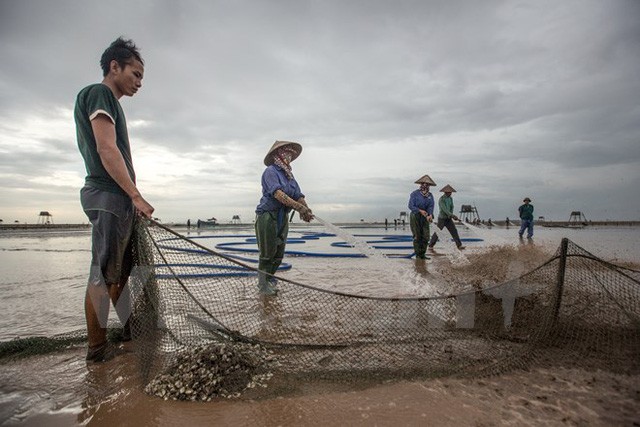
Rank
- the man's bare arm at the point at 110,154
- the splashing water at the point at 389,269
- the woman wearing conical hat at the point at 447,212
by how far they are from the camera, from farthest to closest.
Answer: the woman wearing conical hat at the point at 447,212, the splashing water at the point at 389,269, the man's bare arm at the point at 110,154

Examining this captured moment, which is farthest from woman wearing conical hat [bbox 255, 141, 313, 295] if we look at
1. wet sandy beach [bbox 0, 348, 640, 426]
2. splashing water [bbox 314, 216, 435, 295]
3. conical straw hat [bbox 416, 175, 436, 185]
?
conical straw hat [bbox 416, 175, 436, 185]

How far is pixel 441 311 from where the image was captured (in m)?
3.16

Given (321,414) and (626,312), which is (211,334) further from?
(626,312)

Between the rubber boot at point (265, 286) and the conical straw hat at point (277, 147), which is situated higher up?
the conical straw hat at point (277, 147)

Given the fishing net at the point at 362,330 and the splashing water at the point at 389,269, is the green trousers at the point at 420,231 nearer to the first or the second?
the splashing water at the point at 389,269

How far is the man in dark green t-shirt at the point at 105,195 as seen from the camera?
247 cm

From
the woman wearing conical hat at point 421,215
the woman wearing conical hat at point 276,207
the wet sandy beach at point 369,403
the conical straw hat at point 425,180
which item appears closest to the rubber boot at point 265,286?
the woman wearing conical hat at point 276,207

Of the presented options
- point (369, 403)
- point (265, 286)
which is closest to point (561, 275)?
point (369, 403)

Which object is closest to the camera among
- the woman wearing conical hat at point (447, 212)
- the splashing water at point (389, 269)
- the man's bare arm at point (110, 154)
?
the man's bare arm at point (110, 154)

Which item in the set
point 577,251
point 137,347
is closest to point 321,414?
point 137,347

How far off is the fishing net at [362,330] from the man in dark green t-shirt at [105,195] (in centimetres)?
19

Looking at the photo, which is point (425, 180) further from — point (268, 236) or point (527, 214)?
point (527, 214)

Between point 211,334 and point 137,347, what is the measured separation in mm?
521

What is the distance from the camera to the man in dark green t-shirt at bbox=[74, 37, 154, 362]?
8.09 feet
